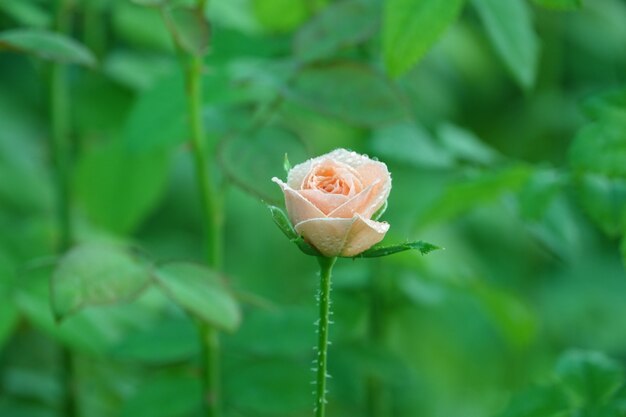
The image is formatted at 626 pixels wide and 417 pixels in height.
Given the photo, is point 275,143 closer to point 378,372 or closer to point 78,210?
point 378,372

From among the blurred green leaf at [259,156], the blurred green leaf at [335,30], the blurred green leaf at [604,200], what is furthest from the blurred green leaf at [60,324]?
the blurred green leaf at [604,200]

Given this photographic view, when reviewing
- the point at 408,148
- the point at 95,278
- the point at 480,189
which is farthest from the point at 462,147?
the point at 95,278

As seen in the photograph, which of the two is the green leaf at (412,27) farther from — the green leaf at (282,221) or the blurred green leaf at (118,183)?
the blurred green leaf at (118,183)

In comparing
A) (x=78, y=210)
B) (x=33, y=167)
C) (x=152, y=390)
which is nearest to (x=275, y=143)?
(x=152, y=390)

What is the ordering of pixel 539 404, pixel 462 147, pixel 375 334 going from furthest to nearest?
pixel 375 334 → pixel 462 147 → pixel 539 404

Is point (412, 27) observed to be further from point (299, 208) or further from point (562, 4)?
point (299, 208)

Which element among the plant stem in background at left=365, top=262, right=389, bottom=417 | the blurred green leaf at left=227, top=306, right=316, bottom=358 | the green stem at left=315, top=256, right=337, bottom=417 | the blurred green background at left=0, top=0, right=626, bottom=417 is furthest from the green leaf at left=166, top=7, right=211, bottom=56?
the plant stem in background at left=365, top=262, right=389, bottom=417
